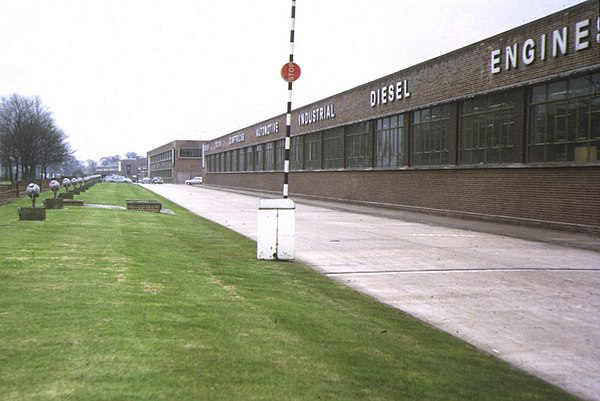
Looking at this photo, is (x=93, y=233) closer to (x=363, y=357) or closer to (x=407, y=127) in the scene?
(x=363, y=357)

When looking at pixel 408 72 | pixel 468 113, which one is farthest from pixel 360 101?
pixel 468 113

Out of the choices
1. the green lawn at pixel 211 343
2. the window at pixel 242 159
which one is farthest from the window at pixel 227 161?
the green lawn at pixel 211 343

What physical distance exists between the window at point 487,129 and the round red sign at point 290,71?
1212 cm

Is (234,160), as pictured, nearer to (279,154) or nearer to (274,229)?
(279,154)

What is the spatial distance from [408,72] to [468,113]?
5.79m

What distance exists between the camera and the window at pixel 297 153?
47731mm

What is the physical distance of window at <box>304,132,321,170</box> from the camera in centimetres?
4375

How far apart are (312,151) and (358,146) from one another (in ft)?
29.8

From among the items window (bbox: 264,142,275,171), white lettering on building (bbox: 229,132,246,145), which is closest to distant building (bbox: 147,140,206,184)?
white lettering on building (bbox: 229,132,246,145)

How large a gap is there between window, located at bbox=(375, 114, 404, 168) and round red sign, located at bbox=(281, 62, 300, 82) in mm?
18971

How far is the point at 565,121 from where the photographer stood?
19.0 meters

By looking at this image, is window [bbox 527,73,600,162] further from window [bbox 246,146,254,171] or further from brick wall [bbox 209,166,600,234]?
window [bbox 246,146,254,171]

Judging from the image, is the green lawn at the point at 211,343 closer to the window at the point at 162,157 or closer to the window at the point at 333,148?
the window at the point at 333,148

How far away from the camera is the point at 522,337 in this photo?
20.4 feet
